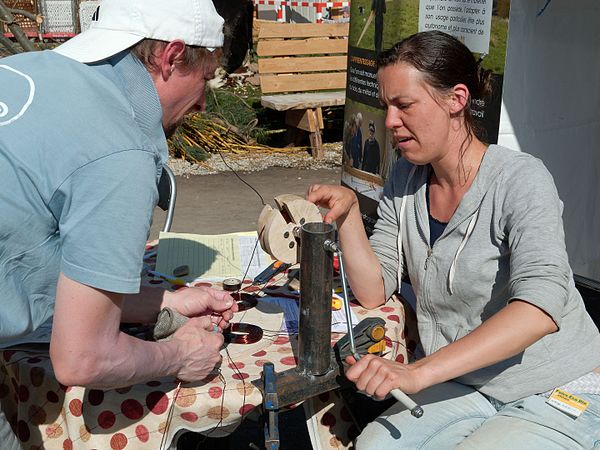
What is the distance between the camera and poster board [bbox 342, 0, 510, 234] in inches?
122

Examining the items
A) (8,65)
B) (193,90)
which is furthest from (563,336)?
(8,65)

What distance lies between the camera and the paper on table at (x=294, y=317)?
2.07 metres

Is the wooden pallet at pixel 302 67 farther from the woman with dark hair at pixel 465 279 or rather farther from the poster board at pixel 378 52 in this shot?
the woman with dark hair at pixel 465 279

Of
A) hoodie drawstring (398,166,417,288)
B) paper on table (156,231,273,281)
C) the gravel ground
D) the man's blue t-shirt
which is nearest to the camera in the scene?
the man's blue t-shirt

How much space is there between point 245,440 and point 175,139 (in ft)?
15.6

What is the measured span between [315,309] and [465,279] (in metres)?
0.49

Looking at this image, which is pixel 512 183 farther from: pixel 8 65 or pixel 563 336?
pixel 8 65

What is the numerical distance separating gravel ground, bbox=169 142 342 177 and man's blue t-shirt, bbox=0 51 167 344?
5.77 m

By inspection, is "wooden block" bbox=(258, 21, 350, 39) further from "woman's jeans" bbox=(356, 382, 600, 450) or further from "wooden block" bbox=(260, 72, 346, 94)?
"woman's jeans" bbox=(356, 382, 600, 450)

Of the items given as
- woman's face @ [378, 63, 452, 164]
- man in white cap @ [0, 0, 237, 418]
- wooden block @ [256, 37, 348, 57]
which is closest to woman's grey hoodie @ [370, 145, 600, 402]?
woman's face @ [378, 63, 452, 164]

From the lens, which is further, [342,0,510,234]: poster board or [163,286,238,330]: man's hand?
[342,0,510,234]: poster board

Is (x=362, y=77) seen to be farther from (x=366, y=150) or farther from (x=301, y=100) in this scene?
(x=301, y=100)

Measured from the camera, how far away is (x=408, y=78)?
6.78 feet

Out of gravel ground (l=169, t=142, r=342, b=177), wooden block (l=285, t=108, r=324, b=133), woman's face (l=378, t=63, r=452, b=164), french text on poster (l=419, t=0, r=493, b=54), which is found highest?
french text on poster (l=419, t=0, r=493, b=54)
